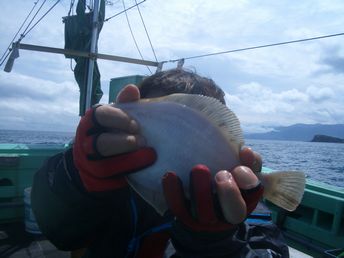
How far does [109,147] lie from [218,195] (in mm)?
643

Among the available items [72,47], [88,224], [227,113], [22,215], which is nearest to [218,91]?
[227,113]

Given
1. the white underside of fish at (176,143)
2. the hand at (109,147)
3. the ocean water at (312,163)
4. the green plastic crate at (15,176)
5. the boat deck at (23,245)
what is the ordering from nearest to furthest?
the hand at (109,147)
the white underside of fish at (176,143)
the boat deck at (23,245)
the green plastic crate at (15,176)
the ocean water at (312,163)

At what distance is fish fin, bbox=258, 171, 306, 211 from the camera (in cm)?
191

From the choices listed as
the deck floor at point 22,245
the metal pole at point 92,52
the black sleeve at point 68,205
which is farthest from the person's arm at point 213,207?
the metal pole at point 92,52

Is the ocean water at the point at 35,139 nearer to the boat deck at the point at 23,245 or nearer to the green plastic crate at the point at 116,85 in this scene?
the green plastic crate at the point at 116,85

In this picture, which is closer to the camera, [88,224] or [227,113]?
[227,113]

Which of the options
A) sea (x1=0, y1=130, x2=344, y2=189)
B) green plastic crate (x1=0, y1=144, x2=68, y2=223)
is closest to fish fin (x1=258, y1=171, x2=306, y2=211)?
sea (x1=0, y1=130, x2=344, y2=189)

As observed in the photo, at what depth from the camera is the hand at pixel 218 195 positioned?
165 centimetres

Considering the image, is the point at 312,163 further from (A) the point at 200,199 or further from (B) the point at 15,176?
(A) the point at 200,199

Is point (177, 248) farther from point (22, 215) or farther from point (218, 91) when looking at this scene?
point (22, 215)

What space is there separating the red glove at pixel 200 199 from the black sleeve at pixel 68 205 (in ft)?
1.53

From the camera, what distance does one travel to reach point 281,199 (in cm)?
192

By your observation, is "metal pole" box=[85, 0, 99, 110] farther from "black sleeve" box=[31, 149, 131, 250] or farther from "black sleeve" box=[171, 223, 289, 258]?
"black sleeve" box=[171, 223, 289, 258]

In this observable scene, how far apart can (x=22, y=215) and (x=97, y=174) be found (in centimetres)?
502
